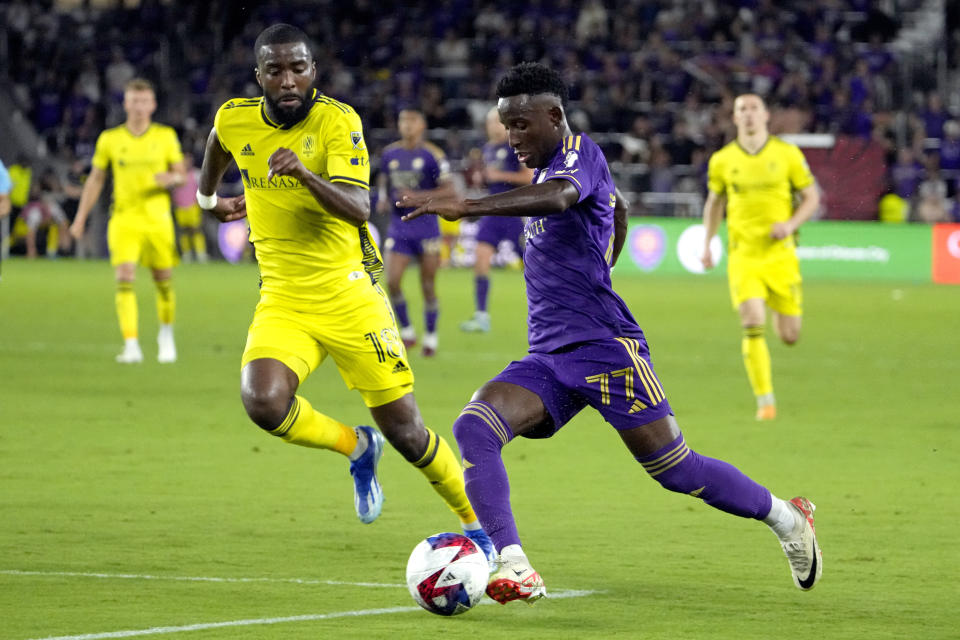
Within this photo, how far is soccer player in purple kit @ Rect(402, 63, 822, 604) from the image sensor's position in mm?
6008

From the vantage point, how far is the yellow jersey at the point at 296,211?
6.98 metres

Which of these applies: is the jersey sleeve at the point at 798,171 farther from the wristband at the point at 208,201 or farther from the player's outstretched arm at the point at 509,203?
the player's outstretched arm at the point at 509,203

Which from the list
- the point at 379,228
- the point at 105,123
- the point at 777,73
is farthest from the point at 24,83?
the point at 777,73

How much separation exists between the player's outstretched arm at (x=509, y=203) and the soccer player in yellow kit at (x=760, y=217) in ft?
20.4

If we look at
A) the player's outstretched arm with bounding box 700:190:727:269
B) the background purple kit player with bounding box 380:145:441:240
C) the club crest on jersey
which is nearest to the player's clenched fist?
the club crest on jersey

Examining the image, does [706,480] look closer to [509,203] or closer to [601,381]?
[601,381]

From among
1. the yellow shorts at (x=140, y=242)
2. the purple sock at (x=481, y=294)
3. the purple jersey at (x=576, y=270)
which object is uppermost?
the purple jersey at (x=576, y=270)

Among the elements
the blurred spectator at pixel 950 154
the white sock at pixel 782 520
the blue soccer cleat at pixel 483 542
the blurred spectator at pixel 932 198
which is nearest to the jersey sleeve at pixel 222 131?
the blue soccer cleat at pixel 483 542

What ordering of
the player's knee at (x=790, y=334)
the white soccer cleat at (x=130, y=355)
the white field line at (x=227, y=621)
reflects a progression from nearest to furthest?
the white field line at (x=227, y=621)
the player's knee at (x=790, y=334)
the white soccer cleat at (x=130, y=355)

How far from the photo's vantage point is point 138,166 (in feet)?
49.6

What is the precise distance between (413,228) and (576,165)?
11.3 meters

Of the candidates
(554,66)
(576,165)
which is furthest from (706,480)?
(554,66)

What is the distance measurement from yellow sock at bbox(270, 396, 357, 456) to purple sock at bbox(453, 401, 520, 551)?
4.26ft

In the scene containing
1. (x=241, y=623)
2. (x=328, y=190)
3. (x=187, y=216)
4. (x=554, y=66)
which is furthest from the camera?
(x=554, y=66)
